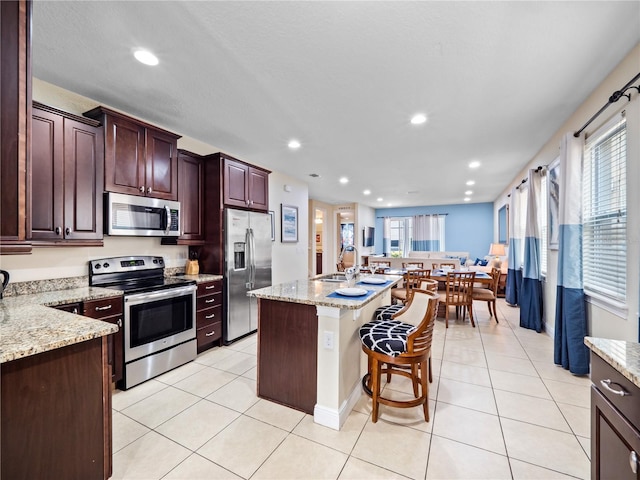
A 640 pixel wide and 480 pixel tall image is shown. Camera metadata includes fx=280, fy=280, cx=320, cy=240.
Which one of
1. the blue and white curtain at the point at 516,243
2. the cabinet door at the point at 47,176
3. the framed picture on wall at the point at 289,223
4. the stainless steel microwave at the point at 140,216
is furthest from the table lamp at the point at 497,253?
the cabinet door at the point at 47,176

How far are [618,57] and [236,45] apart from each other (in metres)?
2.70

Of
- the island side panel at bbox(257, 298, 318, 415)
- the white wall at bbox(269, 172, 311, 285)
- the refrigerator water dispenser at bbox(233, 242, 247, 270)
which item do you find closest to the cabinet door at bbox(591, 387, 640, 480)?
the island side panel at bbox(257, 298, 318, 415)

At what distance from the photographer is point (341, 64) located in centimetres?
205

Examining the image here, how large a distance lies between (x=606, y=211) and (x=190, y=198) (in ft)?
13.6

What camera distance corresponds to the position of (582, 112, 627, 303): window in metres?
2.17

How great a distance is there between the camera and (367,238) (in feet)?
32.6

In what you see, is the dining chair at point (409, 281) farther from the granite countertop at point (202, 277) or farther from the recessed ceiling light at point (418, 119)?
the granite countertop at point (202, 277)

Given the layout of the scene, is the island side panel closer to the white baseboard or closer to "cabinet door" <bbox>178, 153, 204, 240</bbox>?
the white baseboard

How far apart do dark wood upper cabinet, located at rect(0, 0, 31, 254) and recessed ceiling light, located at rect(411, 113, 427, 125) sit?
284cm

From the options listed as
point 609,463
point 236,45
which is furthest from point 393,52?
point 609,463

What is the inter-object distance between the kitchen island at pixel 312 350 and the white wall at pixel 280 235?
247 cm

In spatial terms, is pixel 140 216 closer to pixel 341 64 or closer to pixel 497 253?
pixel 341 64

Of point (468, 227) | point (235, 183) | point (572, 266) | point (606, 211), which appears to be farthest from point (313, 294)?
point (468, 227)

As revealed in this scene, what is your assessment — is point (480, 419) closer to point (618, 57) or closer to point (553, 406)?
point (553, 406)
